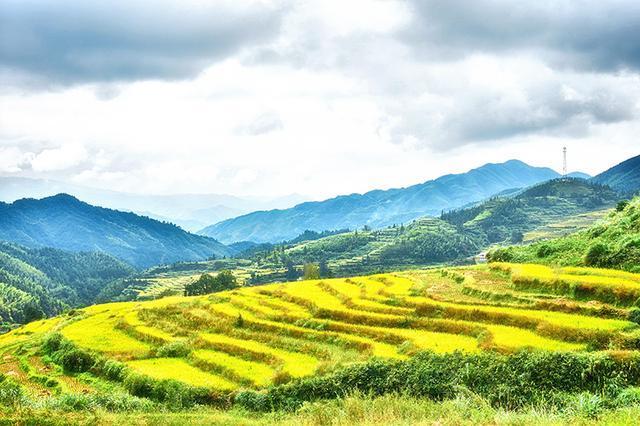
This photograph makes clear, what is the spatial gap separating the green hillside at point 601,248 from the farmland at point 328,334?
4681 millimetres

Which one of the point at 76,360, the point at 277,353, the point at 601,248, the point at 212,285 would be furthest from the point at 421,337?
the point at 212,285

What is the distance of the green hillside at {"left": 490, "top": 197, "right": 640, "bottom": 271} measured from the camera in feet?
142

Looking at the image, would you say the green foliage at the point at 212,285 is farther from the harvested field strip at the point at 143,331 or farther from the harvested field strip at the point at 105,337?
the harvested field strip at the point at 143,331

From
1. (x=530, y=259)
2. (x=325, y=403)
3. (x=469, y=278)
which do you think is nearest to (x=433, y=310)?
(x=469, y=278)

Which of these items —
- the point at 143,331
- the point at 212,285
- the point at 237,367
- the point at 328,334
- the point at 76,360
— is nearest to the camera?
the point at 237,367

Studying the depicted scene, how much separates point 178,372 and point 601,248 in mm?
37680

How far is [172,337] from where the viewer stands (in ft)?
147

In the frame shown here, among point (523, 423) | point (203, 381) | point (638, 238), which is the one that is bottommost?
point (203, 381)

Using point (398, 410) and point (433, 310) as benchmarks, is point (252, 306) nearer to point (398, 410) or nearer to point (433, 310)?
point (433, 310)

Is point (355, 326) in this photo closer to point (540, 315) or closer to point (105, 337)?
point (540, 315)

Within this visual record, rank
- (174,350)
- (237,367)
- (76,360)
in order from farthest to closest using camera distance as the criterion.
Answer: (76,360) < (174,350) < (237,367)

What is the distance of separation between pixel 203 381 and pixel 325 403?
406 inches

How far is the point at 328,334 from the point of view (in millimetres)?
38125

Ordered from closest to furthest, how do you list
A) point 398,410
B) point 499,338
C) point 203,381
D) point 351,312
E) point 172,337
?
point 398,410, point 499,338, point 203,381, point 351,312, point 172,337
